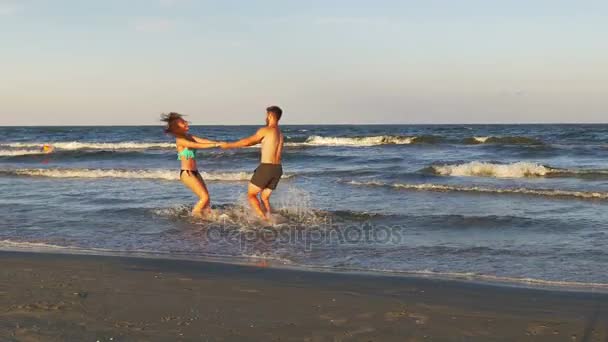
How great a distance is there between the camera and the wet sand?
4.05 m

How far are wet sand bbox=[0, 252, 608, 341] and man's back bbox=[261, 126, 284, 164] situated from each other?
9.00 ft

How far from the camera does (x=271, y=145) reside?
863 centimetres

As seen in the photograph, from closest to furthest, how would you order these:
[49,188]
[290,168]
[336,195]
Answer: [336,195]
[49,188]
[290,168]

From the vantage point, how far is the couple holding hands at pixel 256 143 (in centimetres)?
851

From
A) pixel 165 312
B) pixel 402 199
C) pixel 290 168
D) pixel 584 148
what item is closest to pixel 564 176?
pixel 402 199

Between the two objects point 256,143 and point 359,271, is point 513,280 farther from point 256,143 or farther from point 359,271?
point 256,143

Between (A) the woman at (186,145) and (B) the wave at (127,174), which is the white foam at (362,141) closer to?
(B) the wave at (127,174)

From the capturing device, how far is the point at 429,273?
6.17m

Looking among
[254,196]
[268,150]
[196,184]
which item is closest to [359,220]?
[254,196]

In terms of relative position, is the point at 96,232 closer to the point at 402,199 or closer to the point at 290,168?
the point at 402,199

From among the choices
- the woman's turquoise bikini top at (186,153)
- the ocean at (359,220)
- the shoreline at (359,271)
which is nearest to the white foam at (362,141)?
the ocean at (359,220)

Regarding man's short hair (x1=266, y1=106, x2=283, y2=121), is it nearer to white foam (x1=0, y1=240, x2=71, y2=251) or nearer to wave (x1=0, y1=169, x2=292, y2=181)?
white foam (x1=0, y1=240, x2=71, y2=251)

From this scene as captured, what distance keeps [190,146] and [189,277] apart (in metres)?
3.39

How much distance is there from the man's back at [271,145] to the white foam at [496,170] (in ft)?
32.5
